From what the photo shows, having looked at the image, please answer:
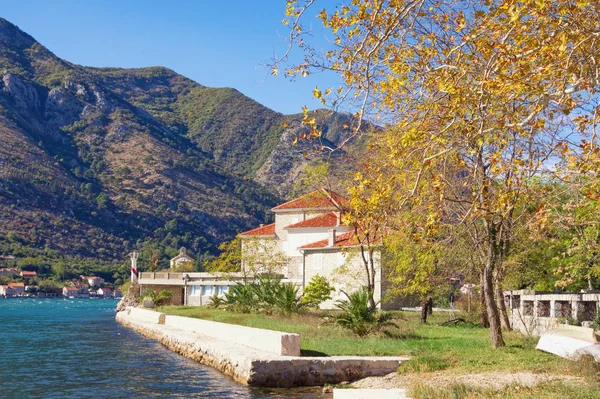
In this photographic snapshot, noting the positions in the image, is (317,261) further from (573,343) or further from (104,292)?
(104,292)

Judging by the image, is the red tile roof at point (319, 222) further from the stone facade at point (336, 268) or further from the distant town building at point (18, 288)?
the distant town building at point (18, 288)

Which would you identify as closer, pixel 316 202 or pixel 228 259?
pixel 316 202

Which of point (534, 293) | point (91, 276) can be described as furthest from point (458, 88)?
point (91, 276)

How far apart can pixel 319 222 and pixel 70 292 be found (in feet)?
410

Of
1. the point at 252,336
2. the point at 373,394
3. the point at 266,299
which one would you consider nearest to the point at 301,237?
the point at 266,299

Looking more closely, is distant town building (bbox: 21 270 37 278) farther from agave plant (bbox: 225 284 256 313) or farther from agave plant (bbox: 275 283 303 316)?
agave plant (bbox: 275 283 303 316)

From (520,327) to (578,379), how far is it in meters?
12.7

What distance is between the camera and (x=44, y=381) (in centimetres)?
2102

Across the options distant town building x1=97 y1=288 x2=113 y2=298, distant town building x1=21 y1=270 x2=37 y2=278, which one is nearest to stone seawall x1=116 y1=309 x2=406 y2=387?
distant town building x1=21 y1=270 x2=37 y2=278

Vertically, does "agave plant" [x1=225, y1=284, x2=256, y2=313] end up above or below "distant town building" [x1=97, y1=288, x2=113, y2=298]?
above

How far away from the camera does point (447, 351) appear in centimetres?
1825

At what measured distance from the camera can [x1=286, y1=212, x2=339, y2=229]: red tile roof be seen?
55.3 meters

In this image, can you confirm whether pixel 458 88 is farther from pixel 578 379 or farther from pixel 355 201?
pixel 578 379

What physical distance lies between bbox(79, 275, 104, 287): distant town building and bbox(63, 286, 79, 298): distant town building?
363 centimetres
